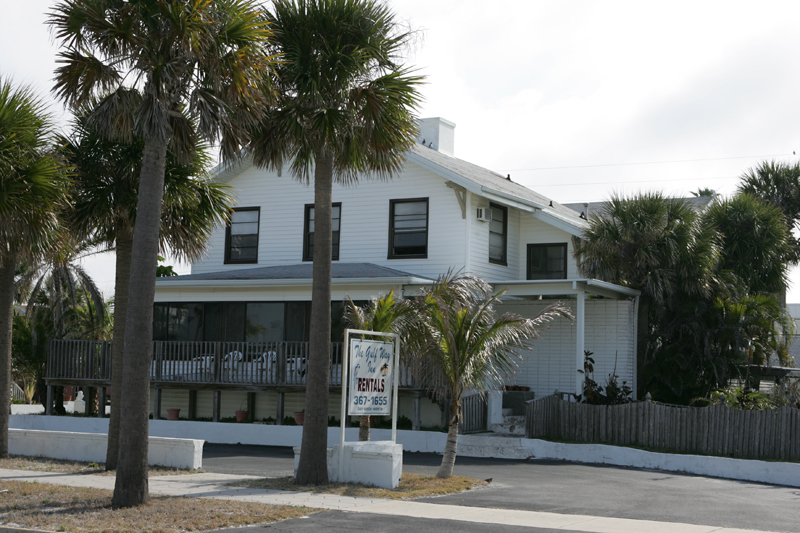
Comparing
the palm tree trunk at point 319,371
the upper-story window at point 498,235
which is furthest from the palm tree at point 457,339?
the upper-story window at point 498,235

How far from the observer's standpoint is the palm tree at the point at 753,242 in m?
23.9

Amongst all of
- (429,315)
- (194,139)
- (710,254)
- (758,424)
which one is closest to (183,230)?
(194,139)

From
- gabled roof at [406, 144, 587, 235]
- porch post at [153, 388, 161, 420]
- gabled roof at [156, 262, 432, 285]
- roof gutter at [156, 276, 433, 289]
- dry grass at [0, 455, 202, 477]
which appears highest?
gabled roof at [406, 144, 587, 235]

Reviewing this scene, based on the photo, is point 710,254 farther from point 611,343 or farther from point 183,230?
point 183,230

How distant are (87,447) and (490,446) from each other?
857 centimetres

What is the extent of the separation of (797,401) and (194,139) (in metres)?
14.3

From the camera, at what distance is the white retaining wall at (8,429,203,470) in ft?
51.4

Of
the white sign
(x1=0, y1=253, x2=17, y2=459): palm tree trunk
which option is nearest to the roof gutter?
the white sign

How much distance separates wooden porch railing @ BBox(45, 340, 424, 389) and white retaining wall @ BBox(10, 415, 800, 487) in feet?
3.85

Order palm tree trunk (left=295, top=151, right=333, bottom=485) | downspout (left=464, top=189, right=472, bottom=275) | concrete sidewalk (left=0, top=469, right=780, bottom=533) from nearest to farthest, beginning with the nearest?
1. concrete sidewalk (left=0, top=469, right=780, bottom=533)
2. palm tree trunk (left=295, top=151, right=333, bottom=485)
3. downspout (left=464, top=189, right=472, bottom=275)

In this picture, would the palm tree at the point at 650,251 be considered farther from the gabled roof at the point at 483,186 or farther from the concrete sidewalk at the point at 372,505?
the concrete sidewalk at the point at 372,505

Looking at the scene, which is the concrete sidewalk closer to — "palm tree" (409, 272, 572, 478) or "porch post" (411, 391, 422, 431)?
"palm tree" (409, 272, 572, 478)

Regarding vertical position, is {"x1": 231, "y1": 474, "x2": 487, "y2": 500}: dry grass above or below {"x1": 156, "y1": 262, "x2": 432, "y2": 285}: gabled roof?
below

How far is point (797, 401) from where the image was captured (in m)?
19.0
